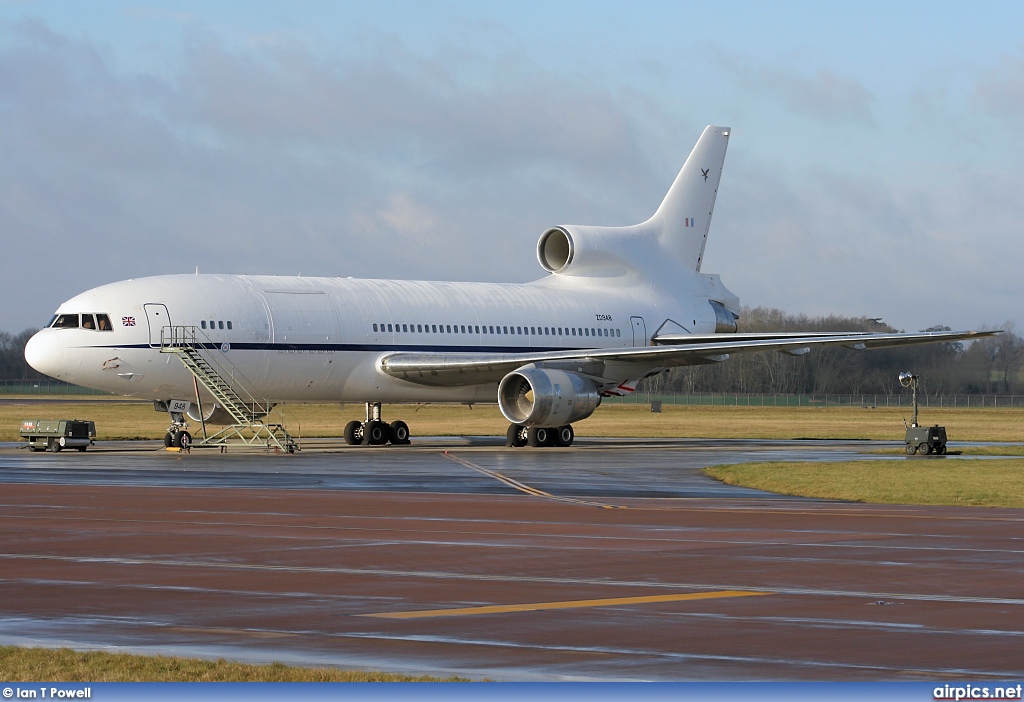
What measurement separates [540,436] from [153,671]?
34884mm

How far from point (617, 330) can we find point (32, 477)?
2642 centimetres

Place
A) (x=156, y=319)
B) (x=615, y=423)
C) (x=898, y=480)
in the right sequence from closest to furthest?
(x=898, y=480) → (x=156, y=319) → (x=615, y=423)

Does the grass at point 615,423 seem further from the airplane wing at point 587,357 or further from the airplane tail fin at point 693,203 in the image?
the airplane tail fin at point 693,203

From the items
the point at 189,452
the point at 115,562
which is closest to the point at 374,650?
the point at 115,562

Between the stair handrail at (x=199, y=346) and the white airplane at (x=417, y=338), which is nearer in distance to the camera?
the stair handrail at (x=199, y=346)

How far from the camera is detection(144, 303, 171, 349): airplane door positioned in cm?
3881

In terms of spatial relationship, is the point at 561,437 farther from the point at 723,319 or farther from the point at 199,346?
the point at 723,319

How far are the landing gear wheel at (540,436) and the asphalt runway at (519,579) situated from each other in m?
16.9

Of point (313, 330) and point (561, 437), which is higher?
point (313, 330)

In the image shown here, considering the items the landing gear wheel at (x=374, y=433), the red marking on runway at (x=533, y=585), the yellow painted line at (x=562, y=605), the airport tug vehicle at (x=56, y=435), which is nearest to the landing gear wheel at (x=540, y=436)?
the landing gear wheel at (x=374, y=433)

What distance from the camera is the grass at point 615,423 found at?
2154 inches

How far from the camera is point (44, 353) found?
128ft

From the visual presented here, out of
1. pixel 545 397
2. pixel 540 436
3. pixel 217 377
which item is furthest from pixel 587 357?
pixel 217 377

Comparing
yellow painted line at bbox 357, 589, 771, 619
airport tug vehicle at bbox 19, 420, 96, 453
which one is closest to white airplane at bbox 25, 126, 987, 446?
airport tug vehicle at bbox 19, 420, 96, 453
